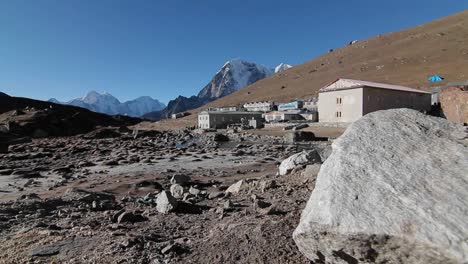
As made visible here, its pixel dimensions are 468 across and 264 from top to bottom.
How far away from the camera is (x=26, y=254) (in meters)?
5.39

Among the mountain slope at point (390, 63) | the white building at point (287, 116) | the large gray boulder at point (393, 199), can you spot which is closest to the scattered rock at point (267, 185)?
the large gray boulder at point (393, 199)

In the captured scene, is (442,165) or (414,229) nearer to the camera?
(414,229)

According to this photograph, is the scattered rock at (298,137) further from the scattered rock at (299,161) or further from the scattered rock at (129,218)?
the scattered rock at (129,218)

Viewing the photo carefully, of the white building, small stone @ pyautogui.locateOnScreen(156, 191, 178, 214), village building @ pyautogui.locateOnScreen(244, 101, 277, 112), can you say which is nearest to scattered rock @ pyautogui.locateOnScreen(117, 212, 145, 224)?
small stone @ pyautogui.locateOnScreen(156, 191, 178, 214)

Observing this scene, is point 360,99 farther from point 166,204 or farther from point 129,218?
point 129,218

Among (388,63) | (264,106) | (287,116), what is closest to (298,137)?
(287,116)

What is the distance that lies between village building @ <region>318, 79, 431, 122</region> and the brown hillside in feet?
102

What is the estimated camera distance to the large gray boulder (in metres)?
2.72

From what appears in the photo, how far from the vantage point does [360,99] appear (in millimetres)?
53062

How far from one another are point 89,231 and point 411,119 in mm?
6204

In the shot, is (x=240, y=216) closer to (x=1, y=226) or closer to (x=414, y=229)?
(x=414, y=229)

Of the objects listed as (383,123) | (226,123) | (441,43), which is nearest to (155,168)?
(383,123)

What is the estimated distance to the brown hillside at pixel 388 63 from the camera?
331ft

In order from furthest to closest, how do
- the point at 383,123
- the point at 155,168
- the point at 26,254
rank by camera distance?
1. the point at 155,168
2. the point at 26,254
3. the point at 383,123
